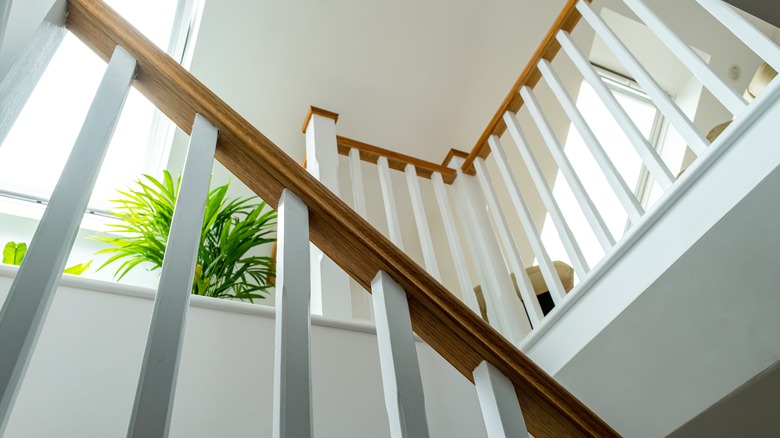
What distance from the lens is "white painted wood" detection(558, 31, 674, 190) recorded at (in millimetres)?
1651

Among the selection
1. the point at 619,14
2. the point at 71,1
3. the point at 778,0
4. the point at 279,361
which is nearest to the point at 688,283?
the point at 778,0

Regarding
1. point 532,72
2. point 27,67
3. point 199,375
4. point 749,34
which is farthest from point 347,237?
point 532,72

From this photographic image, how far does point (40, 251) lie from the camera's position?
2.01ft

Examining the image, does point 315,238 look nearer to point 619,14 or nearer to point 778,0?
point 778,0

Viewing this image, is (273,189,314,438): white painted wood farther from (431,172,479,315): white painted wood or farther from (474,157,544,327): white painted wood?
(431,172,479,315): white painted wood

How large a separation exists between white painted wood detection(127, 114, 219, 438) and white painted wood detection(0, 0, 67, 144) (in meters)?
0.19

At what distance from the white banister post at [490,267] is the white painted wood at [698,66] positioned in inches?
38.6

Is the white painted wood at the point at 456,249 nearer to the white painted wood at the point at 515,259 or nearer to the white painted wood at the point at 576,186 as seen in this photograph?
the white painted wood at the point at 515,259

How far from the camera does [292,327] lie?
70 cm

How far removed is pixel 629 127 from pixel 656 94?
12cm

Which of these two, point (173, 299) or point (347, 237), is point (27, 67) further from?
point (347, 237)

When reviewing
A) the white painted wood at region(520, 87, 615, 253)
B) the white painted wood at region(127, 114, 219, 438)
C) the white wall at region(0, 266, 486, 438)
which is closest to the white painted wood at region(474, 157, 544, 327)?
the white painted wood at region(520, 87, 615, 253)

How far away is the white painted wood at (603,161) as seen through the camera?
1.71 m

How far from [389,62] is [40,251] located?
3.02 metres
